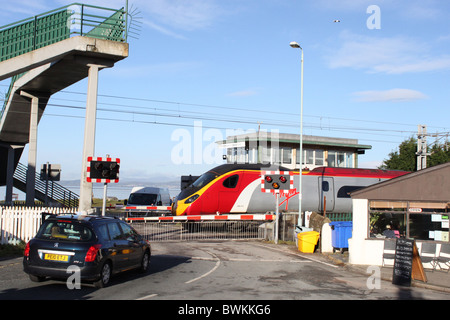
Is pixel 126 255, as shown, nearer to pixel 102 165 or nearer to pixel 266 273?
pixel 266 273

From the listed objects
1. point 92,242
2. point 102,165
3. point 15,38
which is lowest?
point 92,242

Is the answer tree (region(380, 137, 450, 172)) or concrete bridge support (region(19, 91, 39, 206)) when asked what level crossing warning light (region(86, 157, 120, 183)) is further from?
tree (region(380, 137, 450, 172))

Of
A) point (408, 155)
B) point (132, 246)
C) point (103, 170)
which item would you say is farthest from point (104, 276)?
point (408, 155)

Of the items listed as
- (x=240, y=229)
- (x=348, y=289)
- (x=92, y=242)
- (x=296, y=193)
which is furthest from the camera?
(x=296, y=193)

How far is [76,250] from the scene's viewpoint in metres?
10.3

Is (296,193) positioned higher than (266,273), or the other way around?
(296,193)

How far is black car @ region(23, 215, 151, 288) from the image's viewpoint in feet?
33.7

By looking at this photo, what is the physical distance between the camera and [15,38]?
1959 cm

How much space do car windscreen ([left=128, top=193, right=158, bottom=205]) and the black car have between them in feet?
75.6

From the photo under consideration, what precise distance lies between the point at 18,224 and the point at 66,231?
768cm

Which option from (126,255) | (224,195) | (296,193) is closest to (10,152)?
(224,195)

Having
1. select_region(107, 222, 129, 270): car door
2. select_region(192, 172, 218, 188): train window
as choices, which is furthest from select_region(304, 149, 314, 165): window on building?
select_region(107, 222, 129, 270): car door

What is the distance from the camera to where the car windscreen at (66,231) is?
35.0ft
